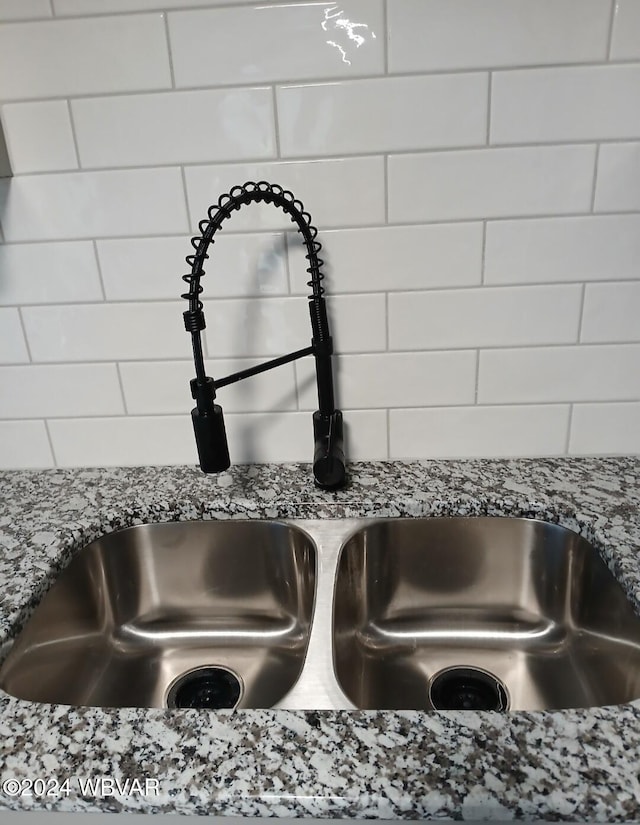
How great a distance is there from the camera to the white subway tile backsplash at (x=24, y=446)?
1028mm

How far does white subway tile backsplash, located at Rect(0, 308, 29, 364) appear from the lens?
96cm

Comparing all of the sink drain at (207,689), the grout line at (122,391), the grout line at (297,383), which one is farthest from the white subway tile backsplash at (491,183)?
the sink drain at (207,689)

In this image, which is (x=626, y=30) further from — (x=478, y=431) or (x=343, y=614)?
(x=343, y=614)

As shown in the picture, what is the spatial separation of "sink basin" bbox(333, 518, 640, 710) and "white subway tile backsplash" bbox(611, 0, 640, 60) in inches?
24.3

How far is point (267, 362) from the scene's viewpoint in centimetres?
85

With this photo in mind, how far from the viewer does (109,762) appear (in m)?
0.54

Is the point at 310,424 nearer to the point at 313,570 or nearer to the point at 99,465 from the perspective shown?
the point at 313,570

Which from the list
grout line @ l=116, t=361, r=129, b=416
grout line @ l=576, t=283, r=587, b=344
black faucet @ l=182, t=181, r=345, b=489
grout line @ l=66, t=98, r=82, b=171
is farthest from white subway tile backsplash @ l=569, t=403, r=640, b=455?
grout line @ l=66, t=98, r=82, b=171

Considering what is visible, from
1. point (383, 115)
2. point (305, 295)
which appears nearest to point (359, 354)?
point (305, 295)

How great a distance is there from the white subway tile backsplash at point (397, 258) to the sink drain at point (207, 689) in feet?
1.86

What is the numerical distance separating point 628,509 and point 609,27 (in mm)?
616

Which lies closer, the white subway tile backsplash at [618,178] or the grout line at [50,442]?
the white subway tile backsplash at [618,178]

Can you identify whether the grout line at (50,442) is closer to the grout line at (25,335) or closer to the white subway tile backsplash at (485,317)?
the grout line at (25,335)

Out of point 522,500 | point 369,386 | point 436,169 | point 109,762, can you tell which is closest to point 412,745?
point 109,762
